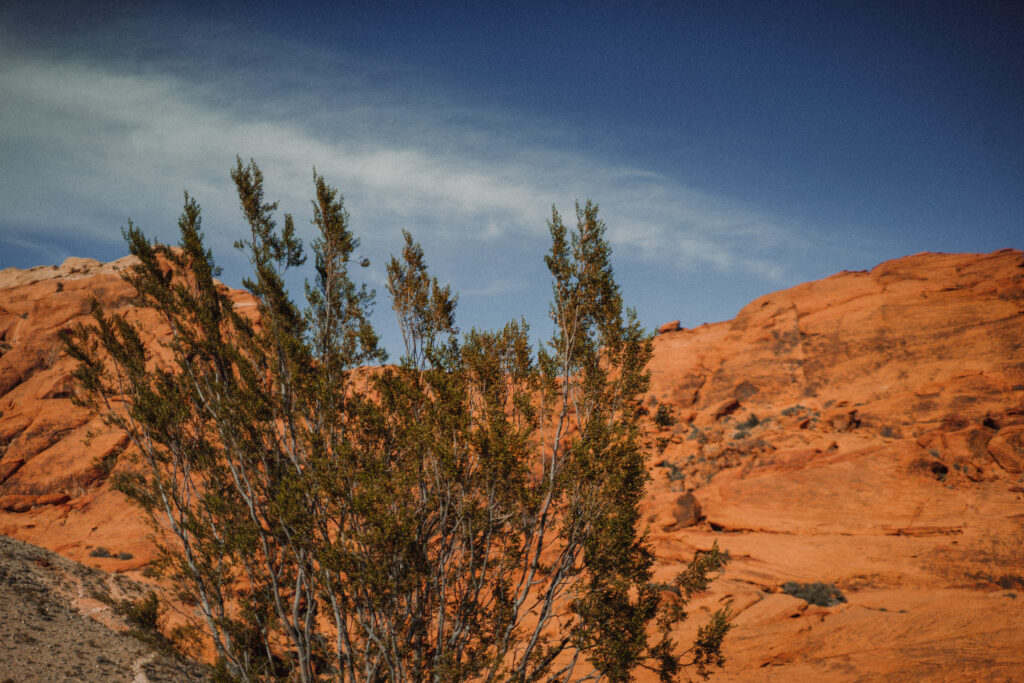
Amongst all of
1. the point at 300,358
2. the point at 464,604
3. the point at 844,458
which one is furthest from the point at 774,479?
the point at 300,358

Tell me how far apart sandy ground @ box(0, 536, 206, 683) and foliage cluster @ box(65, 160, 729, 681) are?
6.96 meters

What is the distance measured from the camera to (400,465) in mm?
12406

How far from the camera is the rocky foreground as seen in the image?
19.0 meters

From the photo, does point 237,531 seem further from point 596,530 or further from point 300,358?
point 596,530

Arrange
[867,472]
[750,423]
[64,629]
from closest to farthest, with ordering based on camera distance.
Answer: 1. [64,629]
2. [867,472]
3. [750,423]

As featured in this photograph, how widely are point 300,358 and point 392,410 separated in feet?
10.5

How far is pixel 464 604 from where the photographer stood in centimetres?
1116

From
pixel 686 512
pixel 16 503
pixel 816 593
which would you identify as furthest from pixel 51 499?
pixel 816 593

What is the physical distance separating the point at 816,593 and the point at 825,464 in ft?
36.2

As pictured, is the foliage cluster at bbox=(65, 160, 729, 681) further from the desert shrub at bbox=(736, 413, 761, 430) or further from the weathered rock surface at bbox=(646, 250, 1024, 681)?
the desert shrub at bbox=(736, 413, 761, 430)

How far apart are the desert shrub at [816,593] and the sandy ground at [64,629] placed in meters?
27.3

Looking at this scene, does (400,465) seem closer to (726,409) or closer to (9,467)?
(726,409)

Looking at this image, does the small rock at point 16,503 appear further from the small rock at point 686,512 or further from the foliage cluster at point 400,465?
the small rock at point 686,512

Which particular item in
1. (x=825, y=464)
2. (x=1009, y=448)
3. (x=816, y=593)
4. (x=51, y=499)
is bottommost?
(x=816, y=593)
